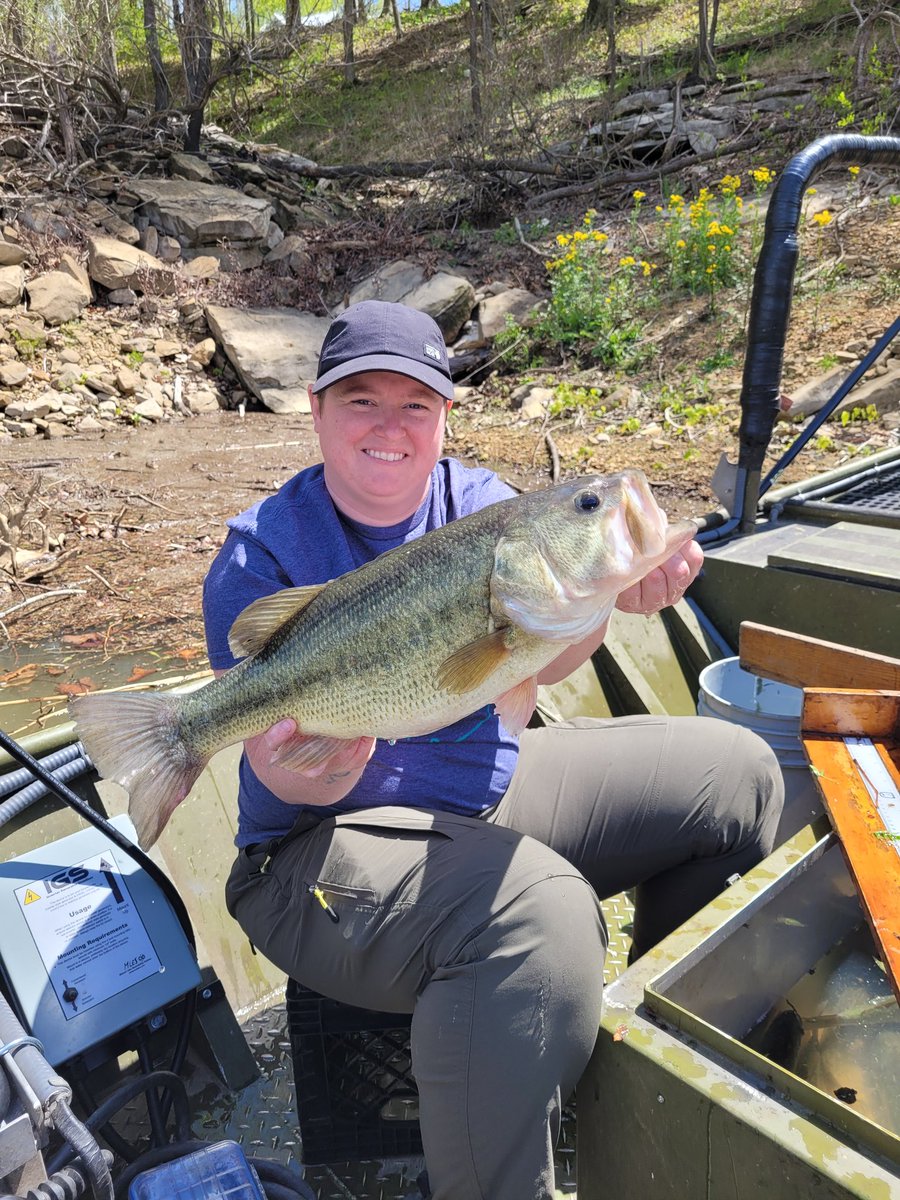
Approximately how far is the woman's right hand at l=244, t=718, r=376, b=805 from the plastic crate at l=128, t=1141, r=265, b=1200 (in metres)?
0.71

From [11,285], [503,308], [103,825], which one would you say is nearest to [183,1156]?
[103,825]

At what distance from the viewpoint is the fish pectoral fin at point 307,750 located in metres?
1.81

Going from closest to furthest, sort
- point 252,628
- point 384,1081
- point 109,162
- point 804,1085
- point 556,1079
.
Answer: point 804,1085 < point 556,1079 < point 252,628 < point 384,1081 < point 109,162

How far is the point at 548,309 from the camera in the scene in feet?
37.3

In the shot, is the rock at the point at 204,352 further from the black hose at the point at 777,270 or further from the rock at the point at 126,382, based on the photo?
the black hose at the point at 777,270

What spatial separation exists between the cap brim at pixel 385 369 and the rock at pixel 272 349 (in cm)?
914

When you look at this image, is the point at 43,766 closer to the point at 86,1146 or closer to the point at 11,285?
the point at 86,1146

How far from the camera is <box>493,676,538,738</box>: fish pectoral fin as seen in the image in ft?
5.92

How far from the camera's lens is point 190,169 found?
14688 millimetres

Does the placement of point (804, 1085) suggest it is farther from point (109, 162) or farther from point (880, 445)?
point (109, 162)

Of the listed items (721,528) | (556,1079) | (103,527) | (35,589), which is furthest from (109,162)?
(556,1079)

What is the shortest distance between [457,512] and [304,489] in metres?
0.41

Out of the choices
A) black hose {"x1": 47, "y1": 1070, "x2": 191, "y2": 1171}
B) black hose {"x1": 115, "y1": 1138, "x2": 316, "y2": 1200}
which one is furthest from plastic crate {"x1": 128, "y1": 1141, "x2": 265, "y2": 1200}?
black hose {"x1": 47, "y1": 1070, "x2": 191, "y2": 1171}

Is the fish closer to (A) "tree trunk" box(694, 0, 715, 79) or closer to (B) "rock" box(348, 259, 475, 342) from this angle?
(B) "rock" box(348, 259, 475, 342)
